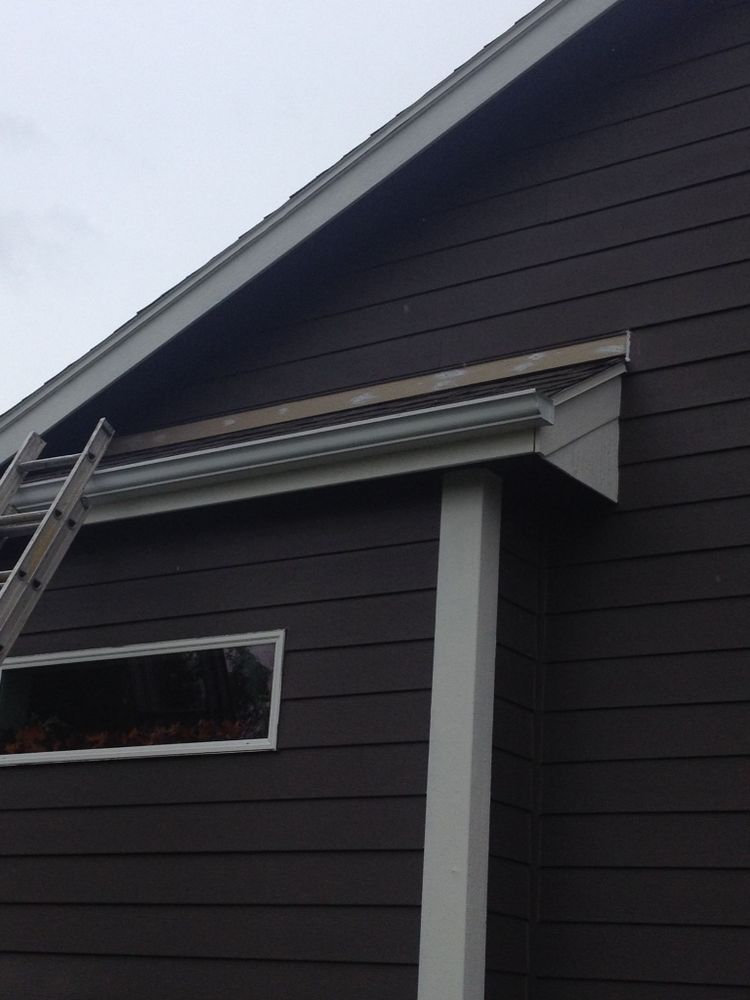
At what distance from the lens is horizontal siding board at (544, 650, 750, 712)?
535cm

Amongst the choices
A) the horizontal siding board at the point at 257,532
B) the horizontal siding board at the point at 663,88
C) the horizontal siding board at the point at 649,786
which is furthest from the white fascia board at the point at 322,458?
the horizontal siding board at the point at 663,88

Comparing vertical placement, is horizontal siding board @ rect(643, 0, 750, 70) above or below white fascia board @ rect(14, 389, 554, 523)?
above

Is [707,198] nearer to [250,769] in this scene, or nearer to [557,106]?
[557,106]

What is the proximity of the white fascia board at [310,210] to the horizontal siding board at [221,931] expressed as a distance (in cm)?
253

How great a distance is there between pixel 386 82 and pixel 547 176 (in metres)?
11.8

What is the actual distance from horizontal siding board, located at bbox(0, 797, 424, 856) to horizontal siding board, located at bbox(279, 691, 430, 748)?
246mm

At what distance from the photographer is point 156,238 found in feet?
65.8

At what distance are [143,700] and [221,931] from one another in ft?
3.80

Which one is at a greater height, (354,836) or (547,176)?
(547,176)

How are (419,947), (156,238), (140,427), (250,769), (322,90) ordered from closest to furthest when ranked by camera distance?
(419,947) < (250,769) < (140,427) < (322,90) < (156,238)

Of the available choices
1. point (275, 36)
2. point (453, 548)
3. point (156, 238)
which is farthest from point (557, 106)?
point (156, 238)

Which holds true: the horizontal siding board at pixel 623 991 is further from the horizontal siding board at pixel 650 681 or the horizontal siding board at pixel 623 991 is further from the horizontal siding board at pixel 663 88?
the horizontal siding board at pixel 663 88

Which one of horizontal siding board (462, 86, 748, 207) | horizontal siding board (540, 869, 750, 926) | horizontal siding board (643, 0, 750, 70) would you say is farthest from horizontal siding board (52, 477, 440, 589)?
horizontal siding board (643, 0, 750, 70)

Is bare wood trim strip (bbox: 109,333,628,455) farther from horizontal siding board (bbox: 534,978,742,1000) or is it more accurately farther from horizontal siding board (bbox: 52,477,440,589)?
horizontal siding board (bbox: 534,978,742,1000)
